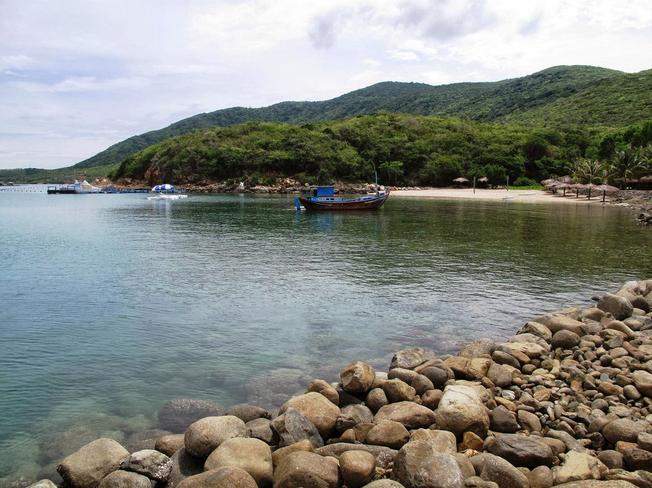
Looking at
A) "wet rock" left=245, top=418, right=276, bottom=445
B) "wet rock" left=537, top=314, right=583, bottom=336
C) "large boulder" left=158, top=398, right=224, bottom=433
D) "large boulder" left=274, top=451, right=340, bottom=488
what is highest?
"wet rock" left=537, top=314, right=583, bottom=336

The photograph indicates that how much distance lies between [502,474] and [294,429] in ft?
10.1

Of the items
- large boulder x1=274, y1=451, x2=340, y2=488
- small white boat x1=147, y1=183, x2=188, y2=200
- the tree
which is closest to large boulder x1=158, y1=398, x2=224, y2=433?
large boulder x1=274, y1=451, x2=340, y2=488

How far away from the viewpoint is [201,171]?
423ft

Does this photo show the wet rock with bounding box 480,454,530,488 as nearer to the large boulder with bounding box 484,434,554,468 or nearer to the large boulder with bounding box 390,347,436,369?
the large boulder with bounding box 484,434,554,468

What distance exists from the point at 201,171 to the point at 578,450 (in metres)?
A: 129

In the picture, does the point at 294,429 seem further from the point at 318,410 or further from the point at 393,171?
the point at 393,171

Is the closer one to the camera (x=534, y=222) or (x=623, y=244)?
(x=623, y=244)

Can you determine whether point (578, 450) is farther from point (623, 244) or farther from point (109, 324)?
point (623, 244)

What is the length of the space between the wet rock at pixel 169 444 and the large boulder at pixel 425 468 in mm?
3511

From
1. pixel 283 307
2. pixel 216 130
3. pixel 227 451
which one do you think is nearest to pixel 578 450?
pixel 227 451

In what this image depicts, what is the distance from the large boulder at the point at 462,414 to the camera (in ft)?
26.5

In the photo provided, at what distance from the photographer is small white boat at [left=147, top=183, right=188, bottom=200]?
9301cm

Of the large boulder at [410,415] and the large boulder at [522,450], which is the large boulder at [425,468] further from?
the large boulder at [410,415]

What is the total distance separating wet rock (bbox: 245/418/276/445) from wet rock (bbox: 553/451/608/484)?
4159 mm
